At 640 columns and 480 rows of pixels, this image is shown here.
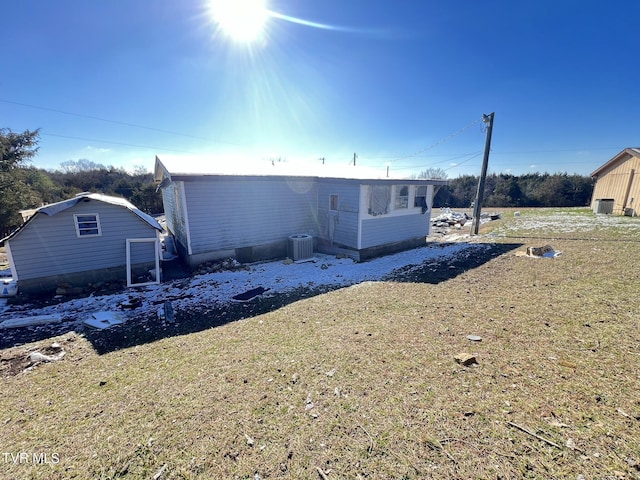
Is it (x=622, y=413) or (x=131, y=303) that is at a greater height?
(x=622, y=413)

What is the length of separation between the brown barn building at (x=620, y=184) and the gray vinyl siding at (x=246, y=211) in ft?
62.1

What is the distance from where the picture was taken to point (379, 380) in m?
3.06

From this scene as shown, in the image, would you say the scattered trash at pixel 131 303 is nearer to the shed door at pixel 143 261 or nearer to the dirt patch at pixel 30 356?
the shed door at pixel 143 261

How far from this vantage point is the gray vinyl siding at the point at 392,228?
9.82 meters

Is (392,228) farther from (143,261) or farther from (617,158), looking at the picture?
(617,158)

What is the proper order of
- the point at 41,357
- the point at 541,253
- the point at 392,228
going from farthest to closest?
the point at 392,228 → the point at 541,253 → the point at 41,357

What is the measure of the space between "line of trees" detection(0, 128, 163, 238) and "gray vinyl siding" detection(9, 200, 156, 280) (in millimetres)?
10888

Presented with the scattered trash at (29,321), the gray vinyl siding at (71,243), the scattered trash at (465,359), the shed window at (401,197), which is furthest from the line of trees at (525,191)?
the scattered trash at (29,321)

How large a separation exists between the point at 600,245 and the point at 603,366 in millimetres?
8726

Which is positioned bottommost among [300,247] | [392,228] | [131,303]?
[131,303]

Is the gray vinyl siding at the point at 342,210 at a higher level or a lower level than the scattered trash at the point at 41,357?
higher

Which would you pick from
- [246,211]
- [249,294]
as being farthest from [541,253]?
[246,211]

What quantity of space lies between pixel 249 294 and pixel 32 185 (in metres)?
25.2

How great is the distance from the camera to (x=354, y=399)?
2797 millimetres
